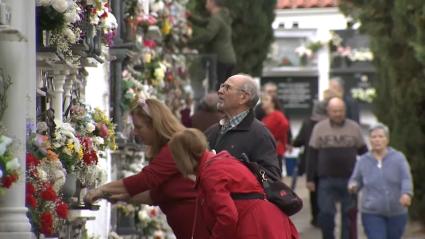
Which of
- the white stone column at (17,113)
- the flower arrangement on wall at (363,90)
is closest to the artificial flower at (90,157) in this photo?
the white stone column at (17,113)

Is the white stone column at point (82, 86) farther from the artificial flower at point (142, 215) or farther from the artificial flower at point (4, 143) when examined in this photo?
the artificial flower at point (4, 143)

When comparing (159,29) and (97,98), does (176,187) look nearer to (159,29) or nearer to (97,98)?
(97,98)

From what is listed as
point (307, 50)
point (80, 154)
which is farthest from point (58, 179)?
point (307, 50)

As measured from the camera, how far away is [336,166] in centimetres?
1645

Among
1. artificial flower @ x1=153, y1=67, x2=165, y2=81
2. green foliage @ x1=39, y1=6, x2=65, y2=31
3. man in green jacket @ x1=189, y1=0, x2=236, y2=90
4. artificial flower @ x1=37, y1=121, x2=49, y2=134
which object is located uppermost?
man in green jacket @ x1=189, y1=0, x2=236, y2=90

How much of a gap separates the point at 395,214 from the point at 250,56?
1209cm

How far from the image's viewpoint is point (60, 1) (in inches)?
360

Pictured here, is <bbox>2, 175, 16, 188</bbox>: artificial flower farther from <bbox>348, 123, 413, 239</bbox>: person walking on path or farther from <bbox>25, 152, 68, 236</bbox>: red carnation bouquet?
<bbox>348, 123, 413, 239</bbox>: person walking on path

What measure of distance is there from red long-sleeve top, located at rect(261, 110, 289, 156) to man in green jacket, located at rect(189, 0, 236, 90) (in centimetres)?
93

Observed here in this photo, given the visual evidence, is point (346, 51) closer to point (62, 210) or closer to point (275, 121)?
point (275, 121)

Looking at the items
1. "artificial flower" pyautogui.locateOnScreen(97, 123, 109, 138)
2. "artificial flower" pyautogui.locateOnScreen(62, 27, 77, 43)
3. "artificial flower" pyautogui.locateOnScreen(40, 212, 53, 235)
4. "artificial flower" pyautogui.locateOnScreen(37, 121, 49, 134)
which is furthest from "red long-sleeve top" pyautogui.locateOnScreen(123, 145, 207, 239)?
"artificial flower" pyautogui.locateOnScreen(97, 123, 109, 138)

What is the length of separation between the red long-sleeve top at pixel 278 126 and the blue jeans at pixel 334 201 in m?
3.33

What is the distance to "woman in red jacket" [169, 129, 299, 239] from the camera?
902cm

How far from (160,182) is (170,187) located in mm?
88
